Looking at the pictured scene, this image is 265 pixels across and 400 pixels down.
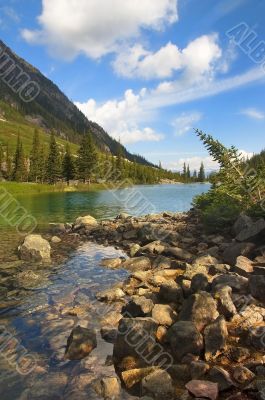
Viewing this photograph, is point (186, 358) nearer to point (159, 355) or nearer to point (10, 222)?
point (159, 355)

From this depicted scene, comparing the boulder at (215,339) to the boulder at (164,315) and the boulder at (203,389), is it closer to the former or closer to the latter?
the boulder at (203,389)

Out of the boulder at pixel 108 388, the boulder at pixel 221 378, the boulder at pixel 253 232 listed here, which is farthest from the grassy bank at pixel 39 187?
the boulder at pixel 221 378

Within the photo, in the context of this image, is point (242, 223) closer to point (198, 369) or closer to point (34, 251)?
point (34, 251)

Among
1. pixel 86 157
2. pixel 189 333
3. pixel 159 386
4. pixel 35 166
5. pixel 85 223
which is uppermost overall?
pixel 86 157

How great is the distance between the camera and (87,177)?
127688mm

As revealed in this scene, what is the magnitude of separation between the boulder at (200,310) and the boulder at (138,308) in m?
1.43

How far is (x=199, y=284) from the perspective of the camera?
42.6 feet

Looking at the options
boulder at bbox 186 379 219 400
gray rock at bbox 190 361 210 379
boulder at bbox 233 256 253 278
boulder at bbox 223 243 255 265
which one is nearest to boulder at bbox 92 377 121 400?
boulder at bbox 186 379 219 400

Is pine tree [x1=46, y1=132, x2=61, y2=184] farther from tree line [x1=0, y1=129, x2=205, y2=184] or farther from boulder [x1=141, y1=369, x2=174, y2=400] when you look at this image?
boulder [x1=141, y1=369, x2=174, y2=400]

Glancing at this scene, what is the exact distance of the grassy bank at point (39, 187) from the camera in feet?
329

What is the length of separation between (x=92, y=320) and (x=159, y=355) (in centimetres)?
352

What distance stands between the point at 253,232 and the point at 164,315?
8.61 meters

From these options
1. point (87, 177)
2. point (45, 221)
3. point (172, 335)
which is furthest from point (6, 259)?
point (87, 177)

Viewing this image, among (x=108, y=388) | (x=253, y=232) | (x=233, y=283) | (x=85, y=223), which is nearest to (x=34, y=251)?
(x=85, y=223)
